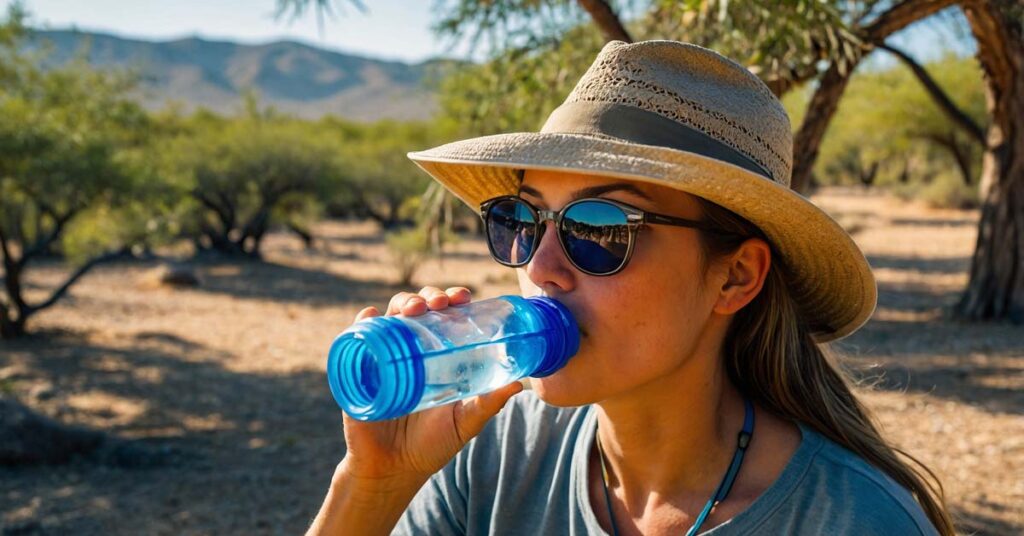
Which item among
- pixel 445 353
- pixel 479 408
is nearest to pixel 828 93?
pixel 479 408

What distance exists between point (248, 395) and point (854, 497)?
8292 mm

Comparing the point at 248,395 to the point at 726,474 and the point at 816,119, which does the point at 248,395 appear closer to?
the point at 816,119

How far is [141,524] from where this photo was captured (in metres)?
5.60

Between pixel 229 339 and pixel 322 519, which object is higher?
pixel 322 519

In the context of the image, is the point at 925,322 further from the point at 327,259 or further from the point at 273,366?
the point at 327,259

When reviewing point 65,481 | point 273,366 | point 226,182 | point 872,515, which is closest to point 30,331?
point 273,366

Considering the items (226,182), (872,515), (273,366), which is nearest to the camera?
(872,515)

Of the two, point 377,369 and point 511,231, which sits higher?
point 511,231

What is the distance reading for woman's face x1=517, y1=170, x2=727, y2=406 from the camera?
1.71m

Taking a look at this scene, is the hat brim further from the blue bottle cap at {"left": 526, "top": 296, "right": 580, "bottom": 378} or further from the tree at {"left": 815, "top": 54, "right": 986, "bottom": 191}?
the tree at {"left": 815, "top": 54, "right": 986, "bottom": 191}

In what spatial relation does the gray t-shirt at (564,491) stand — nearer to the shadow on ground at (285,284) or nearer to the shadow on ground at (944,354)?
the shadow on ground at (944,354)

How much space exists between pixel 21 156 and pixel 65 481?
20.0ft

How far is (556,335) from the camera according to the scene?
165cm

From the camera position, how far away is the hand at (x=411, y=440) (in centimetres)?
179
